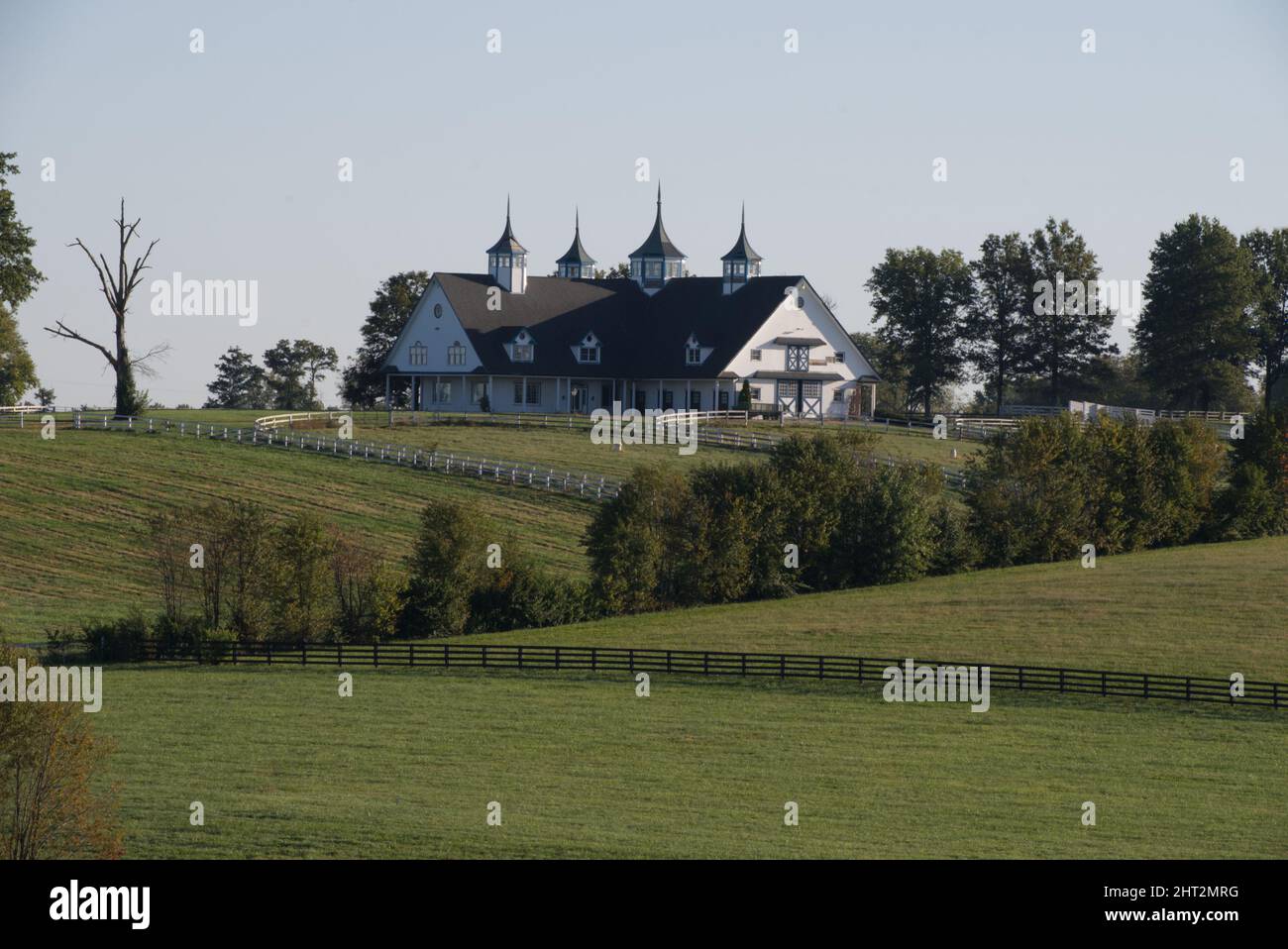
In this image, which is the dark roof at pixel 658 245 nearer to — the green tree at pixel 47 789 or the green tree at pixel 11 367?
the green tree at pixel 11 367

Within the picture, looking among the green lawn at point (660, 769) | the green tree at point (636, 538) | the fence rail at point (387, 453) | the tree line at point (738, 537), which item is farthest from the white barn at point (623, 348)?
the green lawn at point (660, 769)

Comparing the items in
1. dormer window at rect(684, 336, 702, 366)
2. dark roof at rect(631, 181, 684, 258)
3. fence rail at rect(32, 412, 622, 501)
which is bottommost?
fence rail at rect(32, 412, 622, 501)

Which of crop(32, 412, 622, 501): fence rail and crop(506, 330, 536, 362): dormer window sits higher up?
crop(506, 330, 536, 362): dormer window

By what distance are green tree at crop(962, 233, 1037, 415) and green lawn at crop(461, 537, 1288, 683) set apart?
53.4 m

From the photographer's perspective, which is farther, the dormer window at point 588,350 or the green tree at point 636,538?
the dormer window at point 588,350

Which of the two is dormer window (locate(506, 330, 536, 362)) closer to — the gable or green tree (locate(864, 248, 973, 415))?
the gable

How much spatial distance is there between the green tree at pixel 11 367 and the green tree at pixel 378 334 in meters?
19.1

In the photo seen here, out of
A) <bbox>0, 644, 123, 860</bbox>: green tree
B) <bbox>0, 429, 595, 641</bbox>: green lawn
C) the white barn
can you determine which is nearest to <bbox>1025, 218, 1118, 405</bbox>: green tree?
the white barn

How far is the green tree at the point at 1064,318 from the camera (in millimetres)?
112250

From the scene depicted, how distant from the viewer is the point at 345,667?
148 ft

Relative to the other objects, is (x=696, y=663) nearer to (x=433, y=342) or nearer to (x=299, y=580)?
(x=299, y=580)

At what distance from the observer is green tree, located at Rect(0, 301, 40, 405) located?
94.4 m
